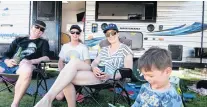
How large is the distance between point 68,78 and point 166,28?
3.46m

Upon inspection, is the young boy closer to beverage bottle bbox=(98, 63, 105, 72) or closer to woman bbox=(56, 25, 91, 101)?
beverage bottle bbox=(98, 63, 105, 72)

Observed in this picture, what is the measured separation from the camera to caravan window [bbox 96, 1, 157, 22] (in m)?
6.18

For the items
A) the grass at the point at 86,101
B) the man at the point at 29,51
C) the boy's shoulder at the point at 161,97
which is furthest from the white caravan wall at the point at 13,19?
the boy's shoulder at the point at 161,97

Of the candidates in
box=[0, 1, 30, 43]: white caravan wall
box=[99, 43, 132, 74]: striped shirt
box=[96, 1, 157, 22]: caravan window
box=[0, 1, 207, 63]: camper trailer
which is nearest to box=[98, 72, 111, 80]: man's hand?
box=[99, 43, 132, 74]: striped shirt

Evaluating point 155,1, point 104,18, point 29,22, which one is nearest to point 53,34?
point 29,22

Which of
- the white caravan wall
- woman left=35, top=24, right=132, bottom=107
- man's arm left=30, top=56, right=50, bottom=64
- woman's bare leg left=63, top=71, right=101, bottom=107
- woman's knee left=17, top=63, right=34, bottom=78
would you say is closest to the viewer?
woman left=35, top=24, right=132, bottom=107

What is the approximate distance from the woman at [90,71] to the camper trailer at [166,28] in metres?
2.41

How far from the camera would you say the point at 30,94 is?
4.36 metres

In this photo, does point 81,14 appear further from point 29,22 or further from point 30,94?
point 30,94

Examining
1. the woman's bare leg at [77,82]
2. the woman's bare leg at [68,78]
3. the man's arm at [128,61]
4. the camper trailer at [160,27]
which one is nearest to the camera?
the woman's bare leg at [68,78]

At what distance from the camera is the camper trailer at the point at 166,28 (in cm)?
605

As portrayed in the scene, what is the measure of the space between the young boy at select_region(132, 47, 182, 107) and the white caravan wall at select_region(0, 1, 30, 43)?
4834 mm

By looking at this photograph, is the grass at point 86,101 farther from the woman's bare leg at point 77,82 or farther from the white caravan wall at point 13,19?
the white caravan wall at point 13,19

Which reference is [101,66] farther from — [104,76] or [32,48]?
[32,48]
